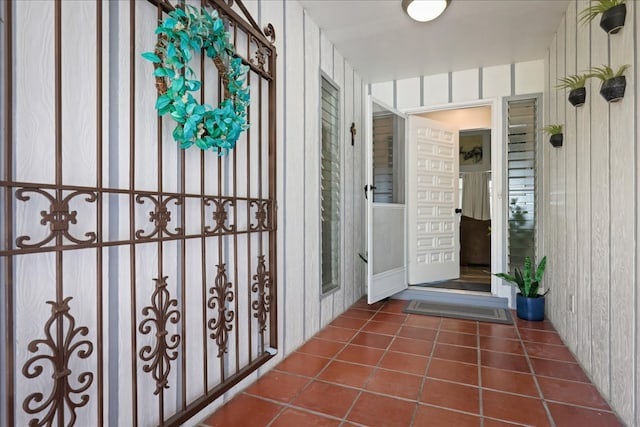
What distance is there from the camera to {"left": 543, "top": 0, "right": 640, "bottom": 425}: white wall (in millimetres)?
1510

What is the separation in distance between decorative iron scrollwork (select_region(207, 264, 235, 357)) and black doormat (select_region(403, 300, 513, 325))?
2.19 metres

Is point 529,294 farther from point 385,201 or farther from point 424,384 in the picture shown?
point 424,384

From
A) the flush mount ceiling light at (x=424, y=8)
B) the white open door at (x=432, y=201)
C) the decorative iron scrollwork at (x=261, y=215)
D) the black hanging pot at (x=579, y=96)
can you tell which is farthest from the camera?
the white open door at (x=432, y=201)

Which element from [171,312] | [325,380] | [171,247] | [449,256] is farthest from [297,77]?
[449,256]

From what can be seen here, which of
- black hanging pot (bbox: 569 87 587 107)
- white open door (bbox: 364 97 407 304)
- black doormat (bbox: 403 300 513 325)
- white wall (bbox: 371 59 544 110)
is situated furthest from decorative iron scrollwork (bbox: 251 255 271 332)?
white wall (bbox: 371 59 544 110)

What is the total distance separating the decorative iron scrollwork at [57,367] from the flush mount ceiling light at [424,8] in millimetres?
2593

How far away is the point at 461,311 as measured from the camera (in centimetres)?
338

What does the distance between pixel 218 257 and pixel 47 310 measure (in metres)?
0.75

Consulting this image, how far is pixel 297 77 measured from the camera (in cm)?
248

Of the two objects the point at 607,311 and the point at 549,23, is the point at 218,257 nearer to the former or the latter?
the point at 607,311

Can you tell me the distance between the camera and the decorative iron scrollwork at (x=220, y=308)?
5.38 ft

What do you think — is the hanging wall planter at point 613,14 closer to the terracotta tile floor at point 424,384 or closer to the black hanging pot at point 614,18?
the black hanging pot at point 614,18

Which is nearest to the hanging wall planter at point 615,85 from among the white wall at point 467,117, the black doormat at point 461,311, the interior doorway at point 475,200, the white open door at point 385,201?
the white open door at point 385,201

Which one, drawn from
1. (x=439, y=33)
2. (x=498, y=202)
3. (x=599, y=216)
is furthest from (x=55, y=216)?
(x=498, y=202)
